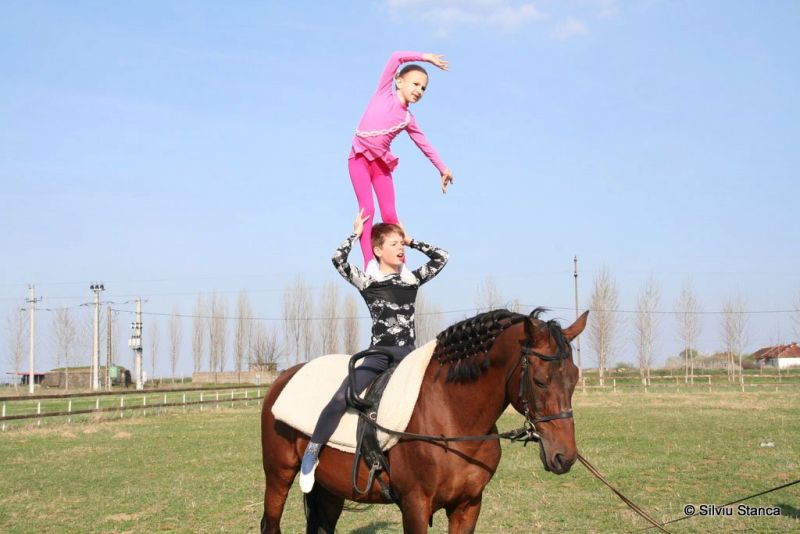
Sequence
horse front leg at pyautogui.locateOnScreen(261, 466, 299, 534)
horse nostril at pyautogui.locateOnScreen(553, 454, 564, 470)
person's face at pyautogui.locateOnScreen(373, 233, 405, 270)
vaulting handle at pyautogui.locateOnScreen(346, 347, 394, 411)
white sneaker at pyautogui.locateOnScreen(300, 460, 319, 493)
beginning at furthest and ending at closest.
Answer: horse front leg at pyautogui.locateOnScreen(261, 466, 299, 534) < person's face at pyautogui.locateOnScreen(373, 233, 405, 270) < white sneaker at pyautogui.locateOnScreen(300, 460, 319, 493) < vaulting handle at pyautogui.locateOnScreen(346, 347, 394, 411) < horse nostril at pyautogui.locateOnScreen(553, 454, 564, 470)

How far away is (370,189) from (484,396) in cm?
212

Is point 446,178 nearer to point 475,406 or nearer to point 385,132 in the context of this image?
point 385,132

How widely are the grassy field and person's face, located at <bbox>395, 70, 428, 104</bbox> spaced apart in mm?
4240

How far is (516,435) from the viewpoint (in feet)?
16.3

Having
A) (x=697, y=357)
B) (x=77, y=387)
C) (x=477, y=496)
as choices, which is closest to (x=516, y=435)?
(x=477, y=496)

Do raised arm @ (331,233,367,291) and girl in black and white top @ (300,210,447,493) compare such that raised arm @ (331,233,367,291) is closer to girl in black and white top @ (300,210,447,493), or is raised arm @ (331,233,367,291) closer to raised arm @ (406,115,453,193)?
girl in black and white top @ (300,210,447,493)

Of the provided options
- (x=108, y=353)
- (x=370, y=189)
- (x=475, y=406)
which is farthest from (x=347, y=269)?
(x=108, y=353)

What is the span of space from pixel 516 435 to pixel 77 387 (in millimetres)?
77319

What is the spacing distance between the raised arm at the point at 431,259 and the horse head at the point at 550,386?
4.97 ft

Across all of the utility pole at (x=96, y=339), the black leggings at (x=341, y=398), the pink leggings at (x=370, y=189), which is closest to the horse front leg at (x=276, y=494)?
the black leggings at (x=341, y=398)

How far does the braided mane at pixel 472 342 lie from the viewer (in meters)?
5.12

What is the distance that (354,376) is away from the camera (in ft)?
18.8

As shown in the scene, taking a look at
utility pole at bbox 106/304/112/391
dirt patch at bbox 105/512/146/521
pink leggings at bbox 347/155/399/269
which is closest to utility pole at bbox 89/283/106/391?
utility pole at bbox 106/304/112/391

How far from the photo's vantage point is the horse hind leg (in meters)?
6.71
